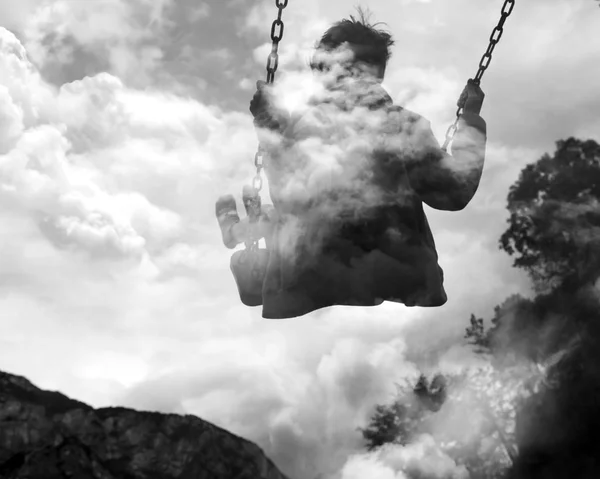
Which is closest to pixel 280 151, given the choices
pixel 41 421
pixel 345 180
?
pixel 345 180

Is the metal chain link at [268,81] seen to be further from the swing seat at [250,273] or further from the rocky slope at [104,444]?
the rocky slope at [104,444]

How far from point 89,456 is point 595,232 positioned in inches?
1318

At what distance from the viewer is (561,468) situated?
22.6 meters

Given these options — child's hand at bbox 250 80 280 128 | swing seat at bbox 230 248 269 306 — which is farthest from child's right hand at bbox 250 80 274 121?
→ swing seat at bbox 230 248 269 306

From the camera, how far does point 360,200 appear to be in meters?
3.32

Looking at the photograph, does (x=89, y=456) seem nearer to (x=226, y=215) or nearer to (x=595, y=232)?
(x=595, y=232)

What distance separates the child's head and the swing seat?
107 cm

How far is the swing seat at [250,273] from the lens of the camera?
3.74 m

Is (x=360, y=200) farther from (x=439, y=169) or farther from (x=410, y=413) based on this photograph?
(x=410, y=413)

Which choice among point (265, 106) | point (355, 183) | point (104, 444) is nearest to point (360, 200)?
point (355, 183)

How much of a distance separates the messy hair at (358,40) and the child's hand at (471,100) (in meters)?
0.47

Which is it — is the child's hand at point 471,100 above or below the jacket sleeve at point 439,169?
above

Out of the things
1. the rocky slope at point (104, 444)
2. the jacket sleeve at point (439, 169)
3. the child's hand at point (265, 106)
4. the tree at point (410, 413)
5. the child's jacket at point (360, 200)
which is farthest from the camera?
the rocky slope at point (104, 444)

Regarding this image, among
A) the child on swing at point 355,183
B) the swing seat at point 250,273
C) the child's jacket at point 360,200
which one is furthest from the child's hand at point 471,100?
the swing seat at point 250,273
